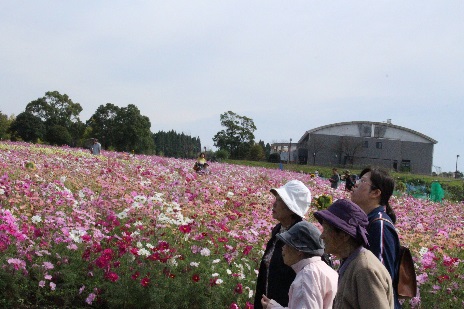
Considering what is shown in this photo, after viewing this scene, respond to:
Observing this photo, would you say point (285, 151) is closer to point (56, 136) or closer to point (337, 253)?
point (56, 136)

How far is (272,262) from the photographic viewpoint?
2691mm

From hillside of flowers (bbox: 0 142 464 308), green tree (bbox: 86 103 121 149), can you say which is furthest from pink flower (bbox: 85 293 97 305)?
green tree (bbox: 86 103 121 149)

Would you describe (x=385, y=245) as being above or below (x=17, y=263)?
above

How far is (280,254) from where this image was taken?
2.66 meters

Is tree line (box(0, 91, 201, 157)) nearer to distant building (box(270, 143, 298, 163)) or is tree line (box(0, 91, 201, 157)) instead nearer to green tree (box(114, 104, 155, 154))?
green tree (box(114, 104, 155, 154))

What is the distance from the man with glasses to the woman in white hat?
0.32 meters

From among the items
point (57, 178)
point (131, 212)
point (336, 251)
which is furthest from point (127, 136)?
point (336, 251)

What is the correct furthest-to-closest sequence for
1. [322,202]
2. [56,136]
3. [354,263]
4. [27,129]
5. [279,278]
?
[56,136], [27,129], [322,202], [279,278], [354,263]

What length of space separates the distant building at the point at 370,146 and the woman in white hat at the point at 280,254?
180ft

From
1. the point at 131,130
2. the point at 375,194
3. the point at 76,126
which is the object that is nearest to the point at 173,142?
the point at 76,126

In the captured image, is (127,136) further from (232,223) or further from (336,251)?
(336,251)

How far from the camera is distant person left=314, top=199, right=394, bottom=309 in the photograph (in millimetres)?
1879

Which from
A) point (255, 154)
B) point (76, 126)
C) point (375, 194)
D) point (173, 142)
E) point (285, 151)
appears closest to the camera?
point (375, 194)

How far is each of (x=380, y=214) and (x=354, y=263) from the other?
0.75 meters
